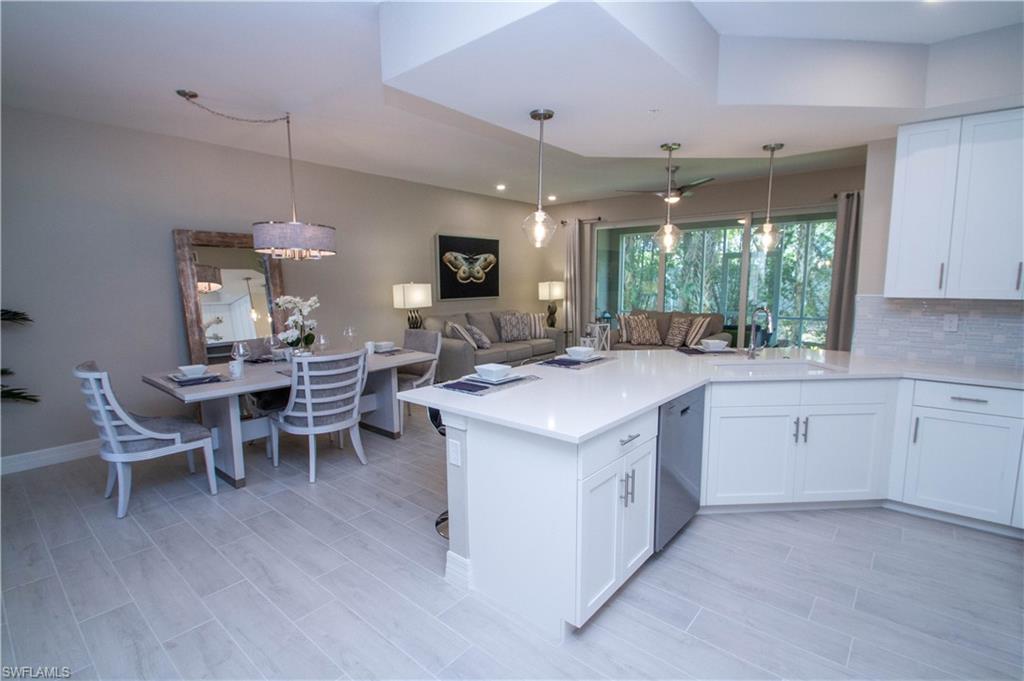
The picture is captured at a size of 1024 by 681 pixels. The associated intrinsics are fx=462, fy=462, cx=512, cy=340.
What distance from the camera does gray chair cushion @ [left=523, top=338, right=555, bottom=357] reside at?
6.85 m

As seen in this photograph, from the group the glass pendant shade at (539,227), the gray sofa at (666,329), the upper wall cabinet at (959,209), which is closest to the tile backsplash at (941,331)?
the upper wall cabinet at (959,209)

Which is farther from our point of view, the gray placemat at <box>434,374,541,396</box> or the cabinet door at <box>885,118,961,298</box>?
the cabinet door at <box>885,118,961,298</box>

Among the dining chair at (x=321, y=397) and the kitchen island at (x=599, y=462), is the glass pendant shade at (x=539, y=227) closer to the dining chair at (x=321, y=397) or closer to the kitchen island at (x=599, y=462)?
the kitchen island at (x=599, y=462)

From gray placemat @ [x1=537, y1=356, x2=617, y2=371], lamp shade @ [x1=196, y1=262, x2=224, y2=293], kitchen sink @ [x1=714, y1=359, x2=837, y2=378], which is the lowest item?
kitchen sink @ [x1=714, y1=359, x2=837, y2=378]

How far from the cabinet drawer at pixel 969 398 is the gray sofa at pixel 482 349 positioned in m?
4.21

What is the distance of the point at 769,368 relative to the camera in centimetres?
289

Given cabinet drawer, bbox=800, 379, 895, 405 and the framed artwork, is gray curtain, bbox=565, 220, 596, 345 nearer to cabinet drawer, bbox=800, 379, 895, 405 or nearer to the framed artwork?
the framed artwork

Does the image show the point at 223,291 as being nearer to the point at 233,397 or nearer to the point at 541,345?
the point at 233,397

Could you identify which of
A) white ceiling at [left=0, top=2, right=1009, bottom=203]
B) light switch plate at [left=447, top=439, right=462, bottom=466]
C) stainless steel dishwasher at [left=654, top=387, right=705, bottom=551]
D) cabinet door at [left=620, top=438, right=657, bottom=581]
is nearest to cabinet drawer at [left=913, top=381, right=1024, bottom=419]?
stainless steel dishwasher at [left=654, top=387, right=705, bottom=551]

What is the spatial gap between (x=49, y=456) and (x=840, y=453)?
5609mm

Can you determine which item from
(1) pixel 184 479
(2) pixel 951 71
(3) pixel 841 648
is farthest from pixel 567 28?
(1) pixel 184 479

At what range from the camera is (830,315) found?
5.66 metres

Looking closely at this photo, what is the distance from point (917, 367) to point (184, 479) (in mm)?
4923

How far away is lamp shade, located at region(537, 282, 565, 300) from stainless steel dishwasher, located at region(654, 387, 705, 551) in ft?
17.6
